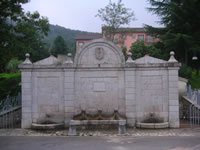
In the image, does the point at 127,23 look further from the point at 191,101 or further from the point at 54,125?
the point at 54,125

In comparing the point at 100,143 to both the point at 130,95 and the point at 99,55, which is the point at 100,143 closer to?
the point at 130,95

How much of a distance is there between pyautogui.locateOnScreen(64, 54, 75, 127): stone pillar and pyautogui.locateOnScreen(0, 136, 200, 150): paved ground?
1750 mm

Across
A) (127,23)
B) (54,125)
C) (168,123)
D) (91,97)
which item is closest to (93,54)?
(91,97)

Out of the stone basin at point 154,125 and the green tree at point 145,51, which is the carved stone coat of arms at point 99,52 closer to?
the stone basin at point 154,125

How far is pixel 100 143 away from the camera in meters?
8.27

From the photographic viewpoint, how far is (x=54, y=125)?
10.5 m

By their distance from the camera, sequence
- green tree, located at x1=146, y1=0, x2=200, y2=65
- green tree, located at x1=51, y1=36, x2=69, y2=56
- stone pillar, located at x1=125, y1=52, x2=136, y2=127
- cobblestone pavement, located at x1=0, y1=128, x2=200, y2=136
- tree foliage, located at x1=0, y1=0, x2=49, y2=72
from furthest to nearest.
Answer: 1. green tree, located at x1=51, y1=36, x2=69, y2=56
2. green tree, located at x1=146, y1=0, x2=200, y2=65
3. tree foliage, located at x1=0, y1=0, x2=49, y2=72
4. stone pillar, located at x1=125, y1=52, x2=136, y2=127
5. cobblestone pavement, located at x1=0, y1=128, x2=200, y2=136

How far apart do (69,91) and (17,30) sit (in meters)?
4.78

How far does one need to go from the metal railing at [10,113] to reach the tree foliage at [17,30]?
2.31m

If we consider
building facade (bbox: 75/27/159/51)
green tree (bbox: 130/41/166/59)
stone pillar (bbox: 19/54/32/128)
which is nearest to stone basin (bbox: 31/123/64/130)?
stone pillar (bbox: 19/54/32/128)

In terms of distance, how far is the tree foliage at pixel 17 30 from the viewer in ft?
37.8

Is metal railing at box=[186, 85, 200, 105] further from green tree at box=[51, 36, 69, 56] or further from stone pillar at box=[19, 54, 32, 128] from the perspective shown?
green tree at box=[51, 36, 69, 56]

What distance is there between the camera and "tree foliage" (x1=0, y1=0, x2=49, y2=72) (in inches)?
453

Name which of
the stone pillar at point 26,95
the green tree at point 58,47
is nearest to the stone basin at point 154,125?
the stone pillar at point 26,95
